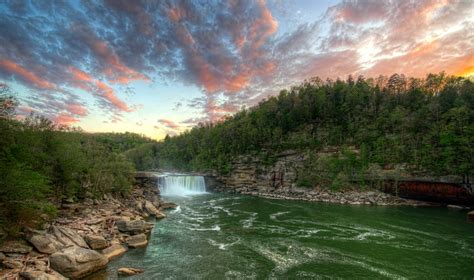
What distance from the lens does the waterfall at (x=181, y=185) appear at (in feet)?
172

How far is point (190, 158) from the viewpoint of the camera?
99.9 m

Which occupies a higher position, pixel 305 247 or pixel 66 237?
pixel 66 237

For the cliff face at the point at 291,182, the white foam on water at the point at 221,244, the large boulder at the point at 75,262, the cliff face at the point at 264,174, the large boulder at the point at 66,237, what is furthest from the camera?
the cliff face at the point at 264,174

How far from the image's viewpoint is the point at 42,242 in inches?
519

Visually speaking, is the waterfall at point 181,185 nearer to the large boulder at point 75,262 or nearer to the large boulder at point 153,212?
the large boulder at point 153,212

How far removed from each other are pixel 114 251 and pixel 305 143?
52.3 m

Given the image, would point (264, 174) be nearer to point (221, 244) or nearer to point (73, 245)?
point (221, 244)

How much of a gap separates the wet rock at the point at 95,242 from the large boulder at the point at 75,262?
7.55ft

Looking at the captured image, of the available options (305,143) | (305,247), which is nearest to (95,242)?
(305,247)

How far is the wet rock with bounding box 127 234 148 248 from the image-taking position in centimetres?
1733

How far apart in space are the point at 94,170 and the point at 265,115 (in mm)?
57288

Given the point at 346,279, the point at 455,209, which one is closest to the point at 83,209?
the point at 346,279

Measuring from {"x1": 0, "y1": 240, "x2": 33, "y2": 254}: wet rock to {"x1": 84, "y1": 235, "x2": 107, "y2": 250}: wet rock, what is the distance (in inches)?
126

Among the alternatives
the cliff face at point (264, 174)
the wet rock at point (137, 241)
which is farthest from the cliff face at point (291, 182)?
the wet rock at point (137, 241)
